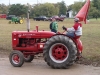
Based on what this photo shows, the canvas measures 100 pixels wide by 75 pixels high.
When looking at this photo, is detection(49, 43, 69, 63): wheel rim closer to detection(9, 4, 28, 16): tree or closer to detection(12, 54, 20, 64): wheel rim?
detection(12, 54, 20, 64): wheel rim

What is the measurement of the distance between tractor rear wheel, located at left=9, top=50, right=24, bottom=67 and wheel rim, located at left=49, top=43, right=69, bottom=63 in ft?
3.42

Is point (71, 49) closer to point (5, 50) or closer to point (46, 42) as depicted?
point (46, 42)

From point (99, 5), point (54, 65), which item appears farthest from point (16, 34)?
point (99, 5)

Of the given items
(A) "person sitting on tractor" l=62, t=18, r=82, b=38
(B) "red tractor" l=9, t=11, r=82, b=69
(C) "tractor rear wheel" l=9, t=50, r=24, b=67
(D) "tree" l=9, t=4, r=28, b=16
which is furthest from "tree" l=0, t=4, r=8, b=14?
(A) "person sitting on tractor" l=62, t=18, r=82, b=38

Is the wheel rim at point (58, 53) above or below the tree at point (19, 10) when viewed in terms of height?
below

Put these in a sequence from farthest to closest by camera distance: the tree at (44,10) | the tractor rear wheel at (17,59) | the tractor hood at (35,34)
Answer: the tree at (44,10) → the tractor hood at (35,34) → the tractor rear wheel at (17,59)

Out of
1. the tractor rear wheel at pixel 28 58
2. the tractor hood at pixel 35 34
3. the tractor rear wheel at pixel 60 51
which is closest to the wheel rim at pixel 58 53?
the tractor rear wheel at pixel 60 51

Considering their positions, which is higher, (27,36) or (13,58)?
(27,36)

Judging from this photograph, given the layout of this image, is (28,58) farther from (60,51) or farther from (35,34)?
(60,51)

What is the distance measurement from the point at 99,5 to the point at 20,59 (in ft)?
294

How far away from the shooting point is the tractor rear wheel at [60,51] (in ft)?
28.4

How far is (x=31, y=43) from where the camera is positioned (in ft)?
31.6

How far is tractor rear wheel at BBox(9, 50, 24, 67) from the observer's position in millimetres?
9102

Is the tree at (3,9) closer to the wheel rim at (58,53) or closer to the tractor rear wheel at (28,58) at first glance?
the tractor rear wheel at (28,58)
